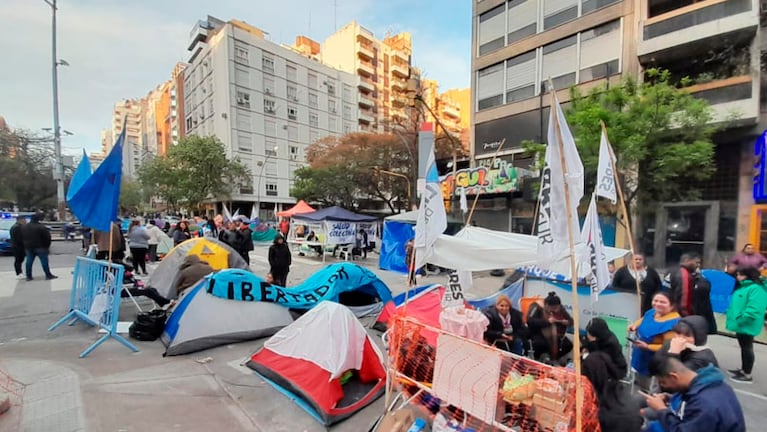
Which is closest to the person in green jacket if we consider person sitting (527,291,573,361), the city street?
the city street

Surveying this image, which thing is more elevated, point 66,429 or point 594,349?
point 594,349

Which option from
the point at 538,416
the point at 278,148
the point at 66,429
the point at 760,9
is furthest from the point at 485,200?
the point at 278,148

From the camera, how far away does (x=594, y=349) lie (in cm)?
345

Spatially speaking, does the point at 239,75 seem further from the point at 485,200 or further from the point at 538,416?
the point at 538,416

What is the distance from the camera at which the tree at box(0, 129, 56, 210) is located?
24.0 meters

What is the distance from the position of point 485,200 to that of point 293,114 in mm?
33061

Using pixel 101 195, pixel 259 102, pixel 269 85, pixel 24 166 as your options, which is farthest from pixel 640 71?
pixel 24 166

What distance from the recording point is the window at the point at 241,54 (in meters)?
37.8

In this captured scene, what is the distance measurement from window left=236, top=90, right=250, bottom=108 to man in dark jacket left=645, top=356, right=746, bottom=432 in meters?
42.5

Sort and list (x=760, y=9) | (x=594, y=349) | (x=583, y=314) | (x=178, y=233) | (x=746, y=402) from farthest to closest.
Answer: (x=178, y=233) < (x=760, y=9) < (x=583, y=314) < (x=746, y=402) < (x=594, y=349)

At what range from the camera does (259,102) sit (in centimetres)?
4006

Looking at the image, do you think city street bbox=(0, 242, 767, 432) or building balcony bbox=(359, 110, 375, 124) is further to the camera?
building balcony bbox=(359, 110, 375, 124)

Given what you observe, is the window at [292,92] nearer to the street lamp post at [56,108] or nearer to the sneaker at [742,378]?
the street lamp post at [56,108]

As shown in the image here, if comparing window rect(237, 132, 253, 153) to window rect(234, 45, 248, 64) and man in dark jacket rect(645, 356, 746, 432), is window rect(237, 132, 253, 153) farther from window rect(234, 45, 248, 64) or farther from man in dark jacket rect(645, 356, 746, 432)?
man in dark jacket rect(645, 356, 746, 432)
